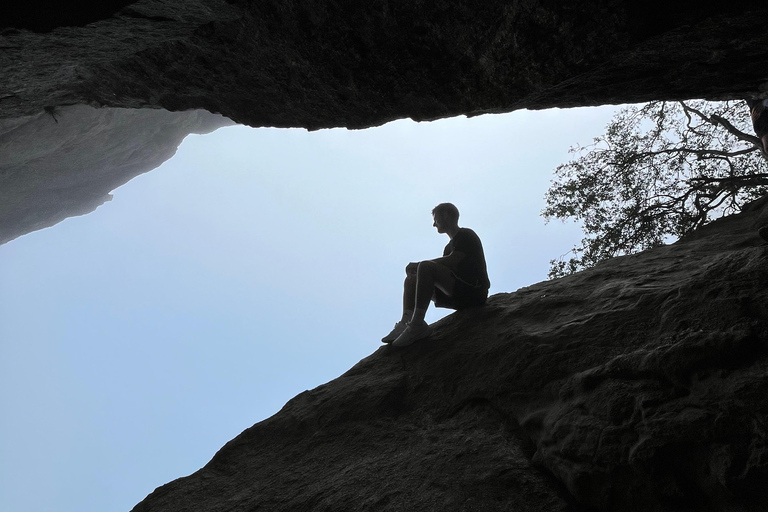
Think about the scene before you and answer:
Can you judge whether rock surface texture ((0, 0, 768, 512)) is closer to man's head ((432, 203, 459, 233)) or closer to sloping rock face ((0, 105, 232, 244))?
man's head ((432, 203, 459, 233))

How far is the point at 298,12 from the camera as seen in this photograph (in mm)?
4309

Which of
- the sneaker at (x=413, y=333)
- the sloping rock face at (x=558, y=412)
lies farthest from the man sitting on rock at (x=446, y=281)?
the sloping rock face at (x=558, y=412)

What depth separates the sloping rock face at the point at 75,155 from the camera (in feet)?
56.9

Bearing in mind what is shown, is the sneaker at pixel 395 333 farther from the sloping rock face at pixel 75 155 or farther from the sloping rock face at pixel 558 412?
the sloping rock face at pixel 75 155

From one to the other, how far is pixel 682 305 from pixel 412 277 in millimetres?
3468

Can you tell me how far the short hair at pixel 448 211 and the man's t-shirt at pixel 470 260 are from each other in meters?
0.29

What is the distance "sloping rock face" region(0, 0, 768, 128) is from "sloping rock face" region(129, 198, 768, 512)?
2.11 m

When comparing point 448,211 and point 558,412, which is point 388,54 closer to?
point 448,211

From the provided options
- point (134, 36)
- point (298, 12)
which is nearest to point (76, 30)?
point (134, 36)

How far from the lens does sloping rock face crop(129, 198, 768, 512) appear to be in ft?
10.4

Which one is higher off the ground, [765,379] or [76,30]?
[76,30]

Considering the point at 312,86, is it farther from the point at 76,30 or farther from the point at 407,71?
the point at 76,30

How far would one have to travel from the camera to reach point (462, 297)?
676 centimetres

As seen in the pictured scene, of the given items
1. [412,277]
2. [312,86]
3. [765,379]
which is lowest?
[765,379]
